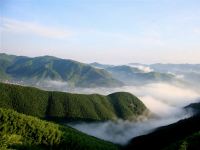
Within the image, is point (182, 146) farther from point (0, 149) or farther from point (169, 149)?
point (0, 149)

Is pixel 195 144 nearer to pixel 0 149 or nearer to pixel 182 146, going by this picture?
pixel 182 146

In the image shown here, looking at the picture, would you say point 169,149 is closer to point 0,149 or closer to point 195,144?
point 195,144

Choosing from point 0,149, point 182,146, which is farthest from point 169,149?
point 0,149

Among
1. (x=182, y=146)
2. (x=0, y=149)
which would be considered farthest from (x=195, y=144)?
(x=0, y=149)
